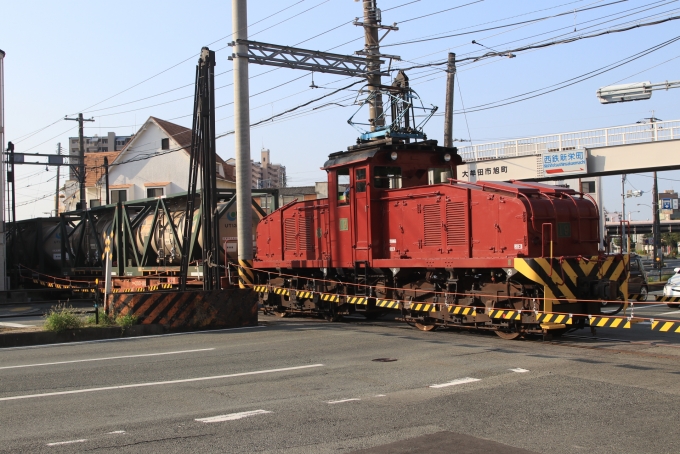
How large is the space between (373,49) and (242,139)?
6.63 metres


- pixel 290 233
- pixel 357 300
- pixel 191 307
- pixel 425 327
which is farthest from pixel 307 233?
pixel 425 327

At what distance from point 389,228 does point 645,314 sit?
27.9 ft

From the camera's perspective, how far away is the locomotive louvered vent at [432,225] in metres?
14.2

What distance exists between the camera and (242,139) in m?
18.9

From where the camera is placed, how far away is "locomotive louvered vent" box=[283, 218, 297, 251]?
18.4 metres

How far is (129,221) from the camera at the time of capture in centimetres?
2530

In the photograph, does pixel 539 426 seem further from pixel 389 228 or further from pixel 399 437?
pixel 389 228

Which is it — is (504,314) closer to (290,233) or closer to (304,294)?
(304,294)

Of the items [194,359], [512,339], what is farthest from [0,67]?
[512,339]

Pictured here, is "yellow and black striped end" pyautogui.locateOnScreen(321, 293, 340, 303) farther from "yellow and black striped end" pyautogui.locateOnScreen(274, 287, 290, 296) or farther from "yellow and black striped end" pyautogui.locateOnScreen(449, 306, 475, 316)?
"yellow and black striped end" pyautogui.locateOnScreen(449, 306, 475, 316)

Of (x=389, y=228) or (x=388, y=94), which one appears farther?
(x=388, y=94)

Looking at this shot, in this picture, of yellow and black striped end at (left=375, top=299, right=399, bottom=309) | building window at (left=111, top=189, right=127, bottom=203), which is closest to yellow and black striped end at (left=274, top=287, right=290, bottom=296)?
yellow and black striped end at (left=375, top=299, right=399, bottom=309)

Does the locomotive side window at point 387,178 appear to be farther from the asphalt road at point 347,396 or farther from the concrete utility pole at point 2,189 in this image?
the concrete utility pole at point 2,189

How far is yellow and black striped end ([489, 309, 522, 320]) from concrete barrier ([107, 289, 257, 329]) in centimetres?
609
